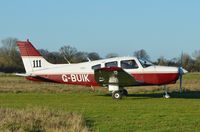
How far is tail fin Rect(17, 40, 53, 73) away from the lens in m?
27.8

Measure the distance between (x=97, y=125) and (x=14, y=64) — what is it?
85.4 meters

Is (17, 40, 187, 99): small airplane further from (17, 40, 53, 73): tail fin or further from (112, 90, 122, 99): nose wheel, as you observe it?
(17, 40, 53, 73): tail fin

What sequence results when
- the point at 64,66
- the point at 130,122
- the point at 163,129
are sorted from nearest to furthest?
1. the point at 163,129
2. the point at 130,122
3. the point at 64,66

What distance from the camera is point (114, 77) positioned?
24.9m

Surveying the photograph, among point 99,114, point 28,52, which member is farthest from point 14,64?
point 99,114

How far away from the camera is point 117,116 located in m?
15.5

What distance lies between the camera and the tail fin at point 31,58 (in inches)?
1094

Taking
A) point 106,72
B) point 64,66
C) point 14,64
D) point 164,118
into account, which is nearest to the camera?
point 164,118

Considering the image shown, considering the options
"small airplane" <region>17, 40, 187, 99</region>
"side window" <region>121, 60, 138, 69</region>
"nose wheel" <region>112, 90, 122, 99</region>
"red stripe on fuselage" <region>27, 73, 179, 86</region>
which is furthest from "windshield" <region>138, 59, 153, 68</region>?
"nose wheel" <region>112, 90, 122, 99</region>

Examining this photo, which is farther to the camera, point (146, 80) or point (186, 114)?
point (146, 80)

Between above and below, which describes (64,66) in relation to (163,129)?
above

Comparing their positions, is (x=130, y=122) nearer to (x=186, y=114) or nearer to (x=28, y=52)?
(x=186, y=114)

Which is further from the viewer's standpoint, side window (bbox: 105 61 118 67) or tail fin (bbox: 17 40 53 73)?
tail fin (bbox: 17 40 53 73)

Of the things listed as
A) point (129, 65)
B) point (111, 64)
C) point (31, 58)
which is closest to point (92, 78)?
point (111, 64)
